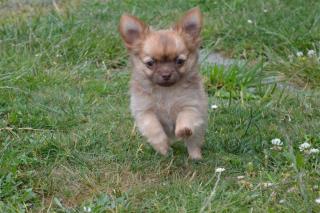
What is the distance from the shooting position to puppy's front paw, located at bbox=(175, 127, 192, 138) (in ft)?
15.7

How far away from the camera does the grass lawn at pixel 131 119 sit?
443 centimetres

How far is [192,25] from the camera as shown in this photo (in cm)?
520

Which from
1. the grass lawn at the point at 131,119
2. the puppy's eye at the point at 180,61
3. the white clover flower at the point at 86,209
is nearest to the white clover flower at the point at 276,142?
the grass lawn at the point at 131,119

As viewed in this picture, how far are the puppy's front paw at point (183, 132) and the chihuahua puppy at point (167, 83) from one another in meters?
0.01

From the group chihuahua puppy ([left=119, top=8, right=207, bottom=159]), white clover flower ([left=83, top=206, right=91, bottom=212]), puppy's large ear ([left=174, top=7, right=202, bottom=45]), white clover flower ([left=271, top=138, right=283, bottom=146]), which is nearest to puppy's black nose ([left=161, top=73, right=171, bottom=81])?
chihuahua puppy ([left=119, top=8, right=207, bottom=159])

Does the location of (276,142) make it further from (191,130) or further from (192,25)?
(192,25)

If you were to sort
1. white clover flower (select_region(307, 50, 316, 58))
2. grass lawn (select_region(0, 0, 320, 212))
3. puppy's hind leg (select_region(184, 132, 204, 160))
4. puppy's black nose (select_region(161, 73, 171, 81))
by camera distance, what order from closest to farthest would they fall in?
grass lawn (select_region(0, 0, 320, 212)) < puppy's black nose (select_region(161, 73, 171, 81)) < puppy's hind leg (select_region(184, 132, 204, 160)) < white clover flower (select_region(307, 50, 316, 58))

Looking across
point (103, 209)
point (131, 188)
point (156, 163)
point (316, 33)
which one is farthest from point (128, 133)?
point (316, 33)

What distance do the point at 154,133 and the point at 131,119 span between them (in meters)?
0.90

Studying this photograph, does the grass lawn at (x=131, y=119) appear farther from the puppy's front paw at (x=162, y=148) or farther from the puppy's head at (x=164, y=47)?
the puppy's head at (x=164, y=47)

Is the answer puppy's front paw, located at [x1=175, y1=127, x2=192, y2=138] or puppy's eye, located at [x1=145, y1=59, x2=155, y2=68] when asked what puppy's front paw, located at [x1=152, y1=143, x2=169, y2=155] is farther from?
puppy's eye, located at [x1=145, y1=59, x2=155, y2=68]

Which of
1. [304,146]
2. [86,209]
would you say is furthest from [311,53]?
[86,209]

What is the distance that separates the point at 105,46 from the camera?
7.14 meters

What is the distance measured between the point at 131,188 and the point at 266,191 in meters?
0.72
